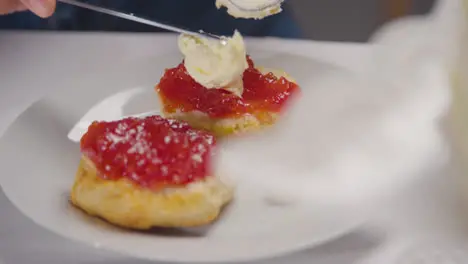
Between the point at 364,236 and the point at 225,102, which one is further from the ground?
the point at 225,102

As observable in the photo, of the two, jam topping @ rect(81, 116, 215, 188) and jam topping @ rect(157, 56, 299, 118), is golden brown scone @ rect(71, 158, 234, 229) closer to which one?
jam topping @ rect(81, 116, 215, 188)

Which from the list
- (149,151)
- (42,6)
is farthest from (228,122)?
(42,6)

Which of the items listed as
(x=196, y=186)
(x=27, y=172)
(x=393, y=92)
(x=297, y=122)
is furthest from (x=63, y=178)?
(x=393, y=92)

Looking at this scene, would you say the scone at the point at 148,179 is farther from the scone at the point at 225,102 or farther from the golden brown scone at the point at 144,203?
the scone at the point at 225,102

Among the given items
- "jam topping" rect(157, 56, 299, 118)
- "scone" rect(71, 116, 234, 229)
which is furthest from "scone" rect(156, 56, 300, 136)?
"scone" rect(71, 116, 234, 229)

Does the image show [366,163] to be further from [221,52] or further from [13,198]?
[13,198]

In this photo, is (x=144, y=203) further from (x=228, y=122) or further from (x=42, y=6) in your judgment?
(x=42, y=6)

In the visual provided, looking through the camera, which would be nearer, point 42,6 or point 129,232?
point 129,232
